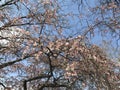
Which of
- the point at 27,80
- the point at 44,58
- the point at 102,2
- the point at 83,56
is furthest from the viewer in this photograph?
the point at 27,80

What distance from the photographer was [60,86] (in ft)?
40.9

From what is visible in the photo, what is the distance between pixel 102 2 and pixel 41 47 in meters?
3.41

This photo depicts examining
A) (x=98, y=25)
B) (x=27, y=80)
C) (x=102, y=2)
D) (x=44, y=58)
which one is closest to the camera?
(x=102, y=2)

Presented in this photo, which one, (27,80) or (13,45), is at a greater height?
(13,45)

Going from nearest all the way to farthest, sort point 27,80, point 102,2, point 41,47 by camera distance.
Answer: point 102,2, point 41,47, point 27,80

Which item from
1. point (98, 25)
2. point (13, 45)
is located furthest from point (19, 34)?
point (98, 25)

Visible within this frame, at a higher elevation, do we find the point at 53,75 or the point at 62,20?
the point at 62,20

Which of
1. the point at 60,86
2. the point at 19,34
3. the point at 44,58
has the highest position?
the point at 19,34

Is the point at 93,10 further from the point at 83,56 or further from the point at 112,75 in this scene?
the point at 112,75

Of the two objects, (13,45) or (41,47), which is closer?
(41,47)

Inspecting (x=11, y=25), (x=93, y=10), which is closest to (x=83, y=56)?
(x=93, y=10)

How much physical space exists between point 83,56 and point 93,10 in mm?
Result: 2081

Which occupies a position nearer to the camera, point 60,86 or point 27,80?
point 60,86

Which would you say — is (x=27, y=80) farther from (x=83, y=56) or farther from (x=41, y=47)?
(x=83, y=56)
